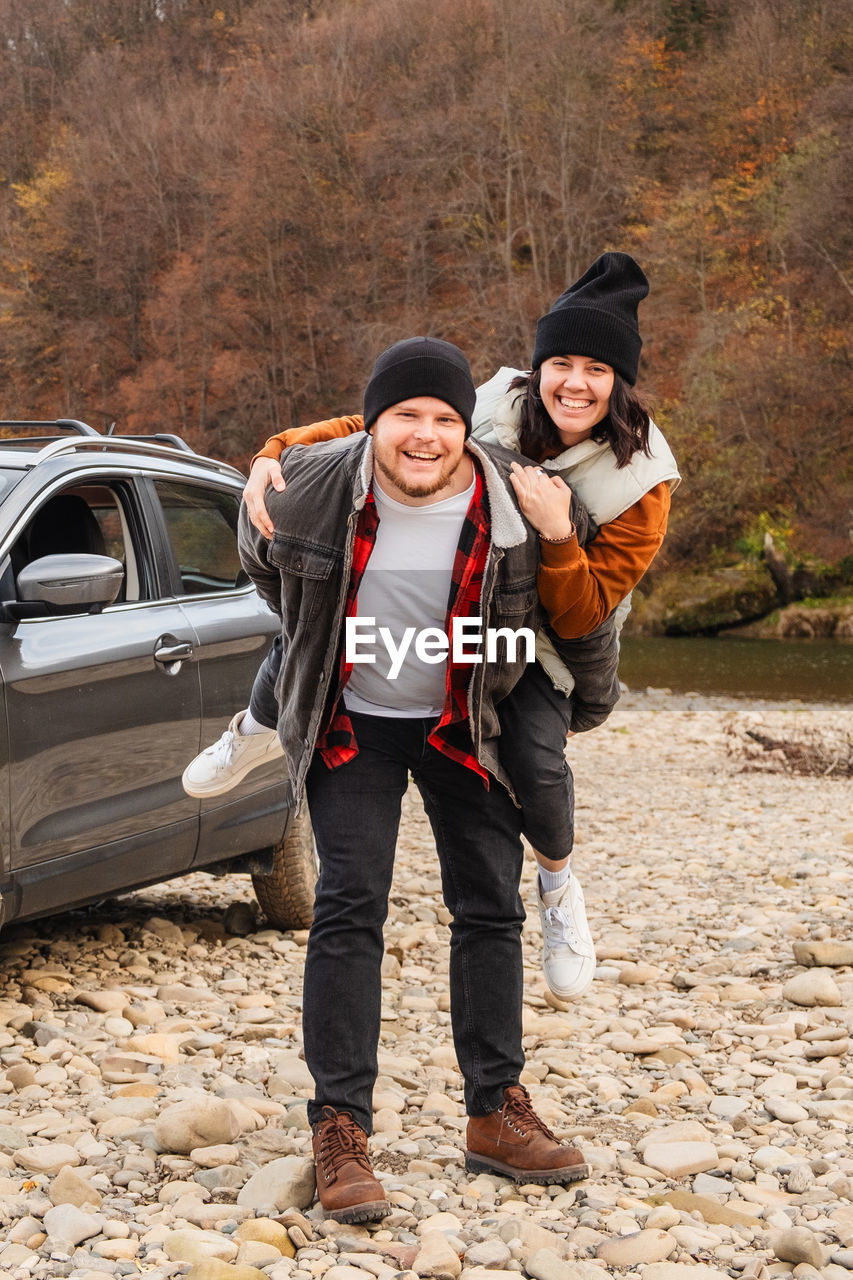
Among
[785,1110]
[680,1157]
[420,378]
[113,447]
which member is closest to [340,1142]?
[680,1157]

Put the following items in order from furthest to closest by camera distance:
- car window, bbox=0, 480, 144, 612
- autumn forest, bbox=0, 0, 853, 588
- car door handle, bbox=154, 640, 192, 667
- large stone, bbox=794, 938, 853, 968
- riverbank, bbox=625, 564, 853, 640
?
autumn forest, bbox=0, 0, 853, 588
riverbank, bbox=625, 564, 853, 640
large stone, bbox=794, 938, 853, 968
car window, bbox=0, 480, 144, 612
car door handle, bbox=154, 640, 192, 667

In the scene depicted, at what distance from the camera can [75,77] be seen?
72.6m

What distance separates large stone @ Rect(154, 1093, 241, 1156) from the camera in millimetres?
3400

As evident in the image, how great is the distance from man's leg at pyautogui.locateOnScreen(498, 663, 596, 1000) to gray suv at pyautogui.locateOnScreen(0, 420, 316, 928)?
5.39ft

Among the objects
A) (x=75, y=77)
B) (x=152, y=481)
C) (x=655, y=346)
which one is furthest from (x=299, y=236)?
(x=152, y=481)

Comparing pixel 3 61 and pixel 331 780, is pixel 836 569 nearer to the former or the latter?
pixel 331 780

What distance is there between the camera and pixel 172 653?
4.84 m

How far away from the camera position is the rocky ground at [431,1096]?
2883 mm

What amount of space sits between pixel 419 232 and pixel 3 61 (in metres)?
39.9

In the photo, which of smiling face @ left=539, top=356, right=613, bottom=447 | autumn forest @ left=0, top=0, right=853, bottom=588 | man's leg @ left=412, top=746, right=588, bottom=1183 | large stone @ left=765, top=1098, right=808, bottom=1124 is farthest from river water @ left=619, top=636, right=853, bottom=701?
smiling face @ left=539, top=356, right=613, bottom=447

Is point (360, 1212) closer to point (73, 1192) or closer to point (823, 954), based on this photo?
point (73, 1192)

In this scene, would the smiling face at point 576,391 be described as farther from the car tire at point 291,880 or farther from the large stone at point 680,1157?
the car tire at point 291,880

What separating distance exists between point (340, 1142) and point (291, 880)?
107 inches
